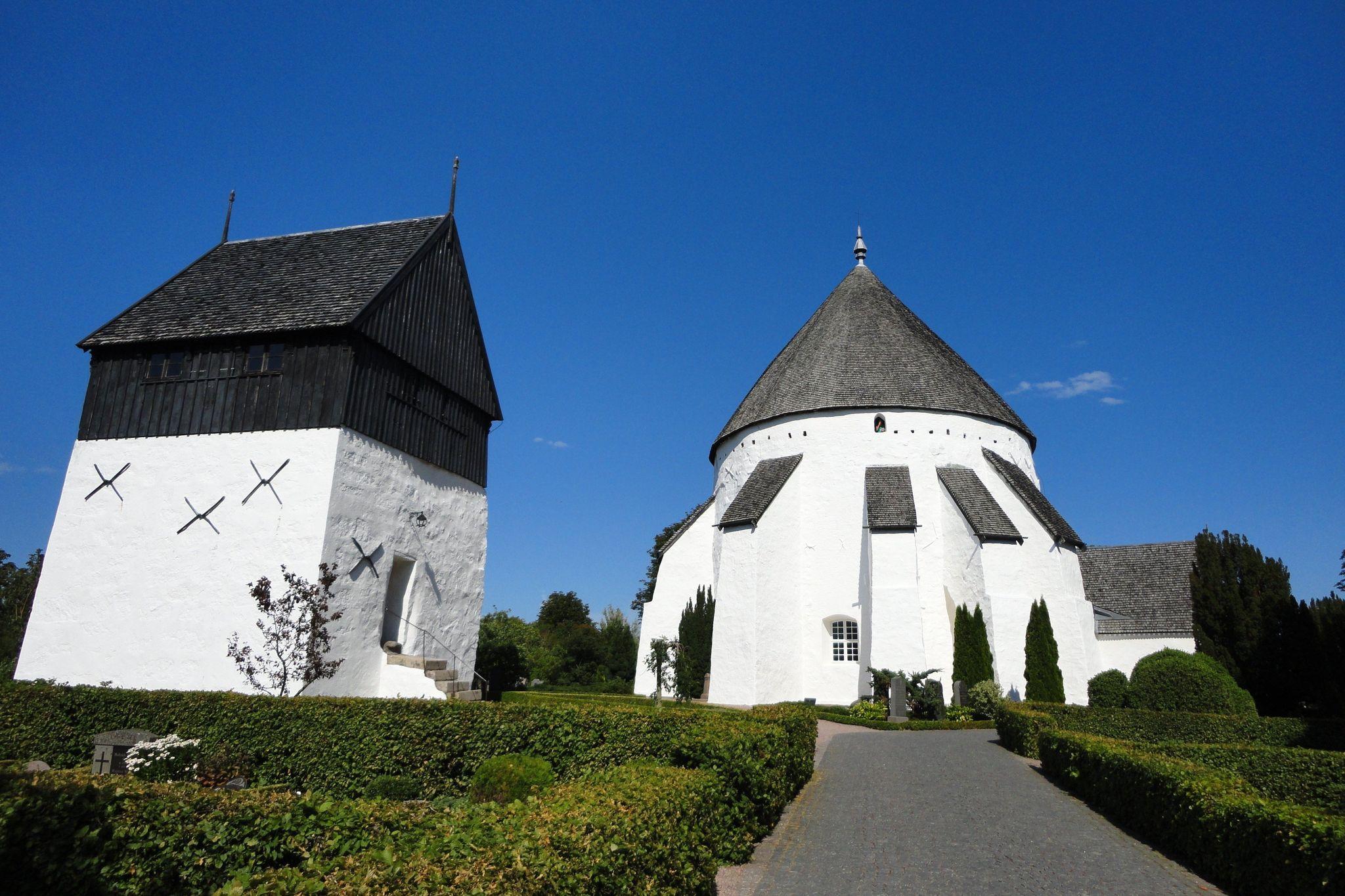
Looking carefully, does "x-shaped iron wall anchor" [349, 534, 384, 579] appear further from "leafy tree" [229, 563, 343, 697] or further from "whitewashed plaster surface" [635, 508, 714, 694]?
"whitewashed plaster surface" [635, 508, 714, 694]

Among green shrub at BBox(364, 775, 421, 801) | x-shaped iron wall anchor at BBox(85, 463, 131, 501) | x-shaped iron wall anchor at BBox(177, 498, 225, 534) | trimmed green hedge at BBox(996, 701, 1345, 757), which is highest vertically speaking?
x-shaped iron wall anchor at BBox(85, 463, 131, 501)

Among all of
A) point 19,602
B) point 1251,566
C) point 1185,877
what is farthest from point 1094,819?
point 19,602

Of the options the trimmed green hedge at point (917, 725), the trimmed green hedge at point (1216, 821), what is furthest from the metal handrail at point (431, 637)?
the trimmed green hedge at point (1216, 821)

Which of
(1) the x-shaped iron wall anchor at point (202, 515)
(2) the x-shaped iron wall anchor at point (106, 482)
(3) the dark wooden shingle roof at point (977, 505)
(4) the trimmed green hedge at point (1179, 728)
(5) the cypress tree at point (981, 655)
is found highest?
(3) the dark wooden shingle roof at point (977, 505)

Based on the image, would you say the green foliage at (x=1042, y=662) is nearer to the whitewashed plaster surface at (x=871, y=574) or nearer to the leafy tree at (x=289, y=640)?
the whitewashed plaster surface at (x=871, y=574)

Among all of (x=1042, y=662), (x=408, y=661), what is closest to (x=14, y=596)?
(x=408, y=661)

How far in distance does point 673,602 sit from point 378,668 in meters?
13.5

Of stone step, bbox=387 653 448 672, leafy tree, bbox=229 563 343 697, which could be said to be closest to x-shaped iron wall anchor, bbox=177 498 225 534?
leafy tree, bbox=229 563 343 697

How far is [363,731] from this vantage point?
35.4 ft

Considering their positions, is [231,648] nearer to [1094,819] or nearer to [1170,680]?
[1094,819]

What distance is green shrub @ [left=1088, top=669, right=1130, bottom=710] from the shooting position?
16.6m

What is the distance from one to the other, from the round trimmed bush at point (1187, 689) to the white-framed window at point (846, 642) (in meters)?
7.89

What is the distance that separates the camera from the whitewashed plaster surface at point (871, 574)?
812 inches

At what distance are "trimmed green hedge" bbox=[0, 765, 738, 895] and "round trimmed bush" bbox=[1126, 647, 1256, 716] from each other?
14.3 meters
